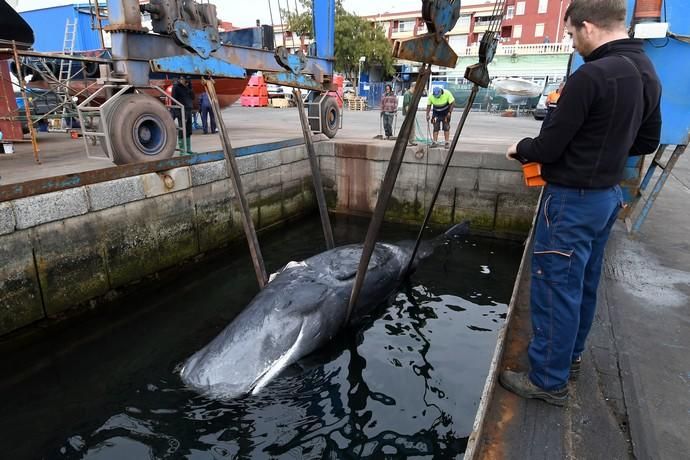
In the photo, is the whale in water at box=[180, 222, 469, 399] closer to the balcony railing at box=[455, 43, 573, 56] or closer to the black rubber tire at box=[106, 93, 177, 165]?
the black rubber tire at box=[106, 93, 177, 165]

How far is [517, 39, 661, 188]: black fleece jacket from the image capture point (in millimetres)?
2061

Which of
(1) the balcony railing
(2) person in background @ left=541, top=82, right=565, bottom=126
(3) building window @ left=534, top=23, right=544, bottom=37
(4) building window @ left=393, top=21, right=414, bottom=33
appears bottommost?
(2) person in background @ left=541, top=82, right=565, bottom=126

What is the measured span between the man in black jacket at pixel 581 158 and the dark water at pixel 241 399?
1.50m

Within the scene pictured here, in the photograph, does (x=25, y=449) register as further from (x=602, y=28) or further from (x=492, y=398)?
(x=602, y=28)

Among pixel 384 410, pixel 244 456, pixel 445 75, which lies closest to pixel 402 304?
pixel 384 410

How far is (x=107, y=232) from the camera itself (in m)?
5.73

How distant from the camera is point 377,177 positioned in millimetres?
9383

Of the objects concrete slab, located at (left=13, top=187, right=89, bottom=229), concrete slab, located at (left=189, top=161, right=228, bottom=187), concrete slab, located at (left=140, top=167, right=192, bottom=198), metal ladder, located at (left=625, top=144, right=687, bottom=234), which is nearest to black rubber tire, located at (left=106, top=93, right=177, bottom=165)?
concrete slab, located at (left=140, top=167, right=192, bottom=198)

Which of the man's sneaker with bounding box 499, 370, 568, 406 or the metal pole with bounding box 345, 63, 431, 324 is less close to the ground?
the metal pole with bounding box 345, 63, 431, 324

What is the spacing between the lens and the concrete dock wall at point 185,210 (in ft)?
16.2

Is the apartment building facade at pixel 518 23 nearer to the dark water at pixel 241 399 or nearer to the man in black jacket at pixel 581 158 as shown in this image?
the dark water at pixel 241 399

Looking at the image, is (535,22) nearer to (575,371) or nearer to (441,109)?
(441,109)

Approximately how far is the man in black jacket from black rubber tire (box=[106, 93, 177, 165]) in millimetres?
5127

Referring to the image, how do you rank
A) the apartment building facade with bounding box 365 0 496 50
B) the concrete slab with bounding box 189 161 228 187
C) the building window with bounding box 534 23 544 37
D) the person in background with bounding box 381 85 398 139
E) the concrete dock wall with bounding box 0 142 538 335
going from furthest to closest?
1. the apartment building facade with bounding box 365 0 496 50
2. the building window with bounding box 534 23 544 37
3. the person in background with bounding box 381 85 398 139
4. the concrete slab with bounding box 189 161 228 187
5. the concrete dock wall with bounding box 0 142 538 335
